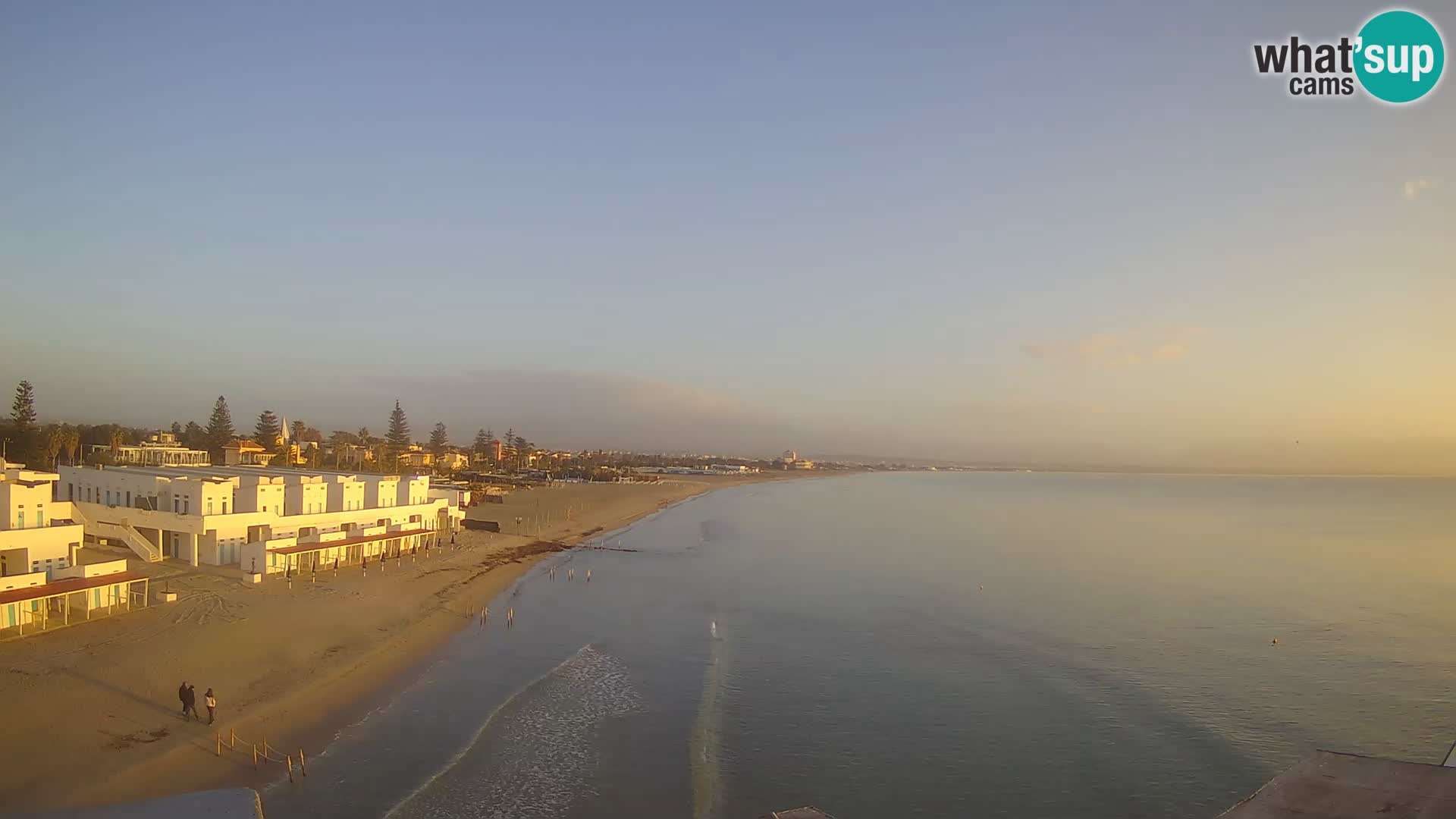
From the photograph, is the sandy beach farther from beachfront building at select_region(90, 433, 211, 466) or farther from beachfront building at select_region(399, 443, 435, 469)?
beachfront building at select_region(399, 443, 435, 469)

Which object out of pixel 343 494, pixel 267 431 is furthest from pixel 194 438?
pixel 343 494

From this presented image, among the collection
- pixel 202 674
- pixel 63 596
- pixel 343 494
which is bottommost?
pixel 202 674

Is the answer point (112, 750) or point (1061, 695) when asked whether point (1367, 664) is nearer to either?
point (1061, 695)

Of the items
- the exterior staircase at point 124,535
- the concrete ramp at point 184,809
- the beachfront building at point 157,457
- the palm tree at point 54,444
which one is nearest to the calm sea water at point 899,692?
the concrete ramp at point 184,809

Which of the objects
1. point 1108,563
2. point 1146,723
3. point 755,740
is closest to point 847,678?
point 755,740

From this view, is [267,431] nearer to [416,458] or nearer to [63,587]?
[416,458]
